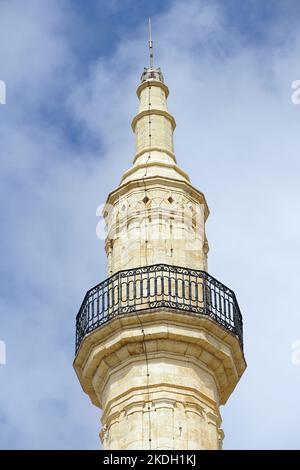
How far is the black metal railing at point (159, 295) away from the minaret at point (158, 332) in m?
0.02

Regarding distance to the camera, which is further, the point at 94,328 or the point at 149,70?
the point at 149,70

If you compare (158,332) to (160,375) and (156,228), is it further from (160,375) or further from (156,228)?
(156,228)

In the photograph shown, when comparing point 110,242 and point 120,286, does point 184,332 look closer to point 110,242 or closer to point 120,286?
point 120,286

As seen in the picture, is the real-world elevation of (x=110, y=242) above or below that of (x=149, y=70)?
below

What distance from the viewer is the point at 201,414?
1862 cm

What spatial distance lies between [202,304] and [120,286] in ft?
4.28

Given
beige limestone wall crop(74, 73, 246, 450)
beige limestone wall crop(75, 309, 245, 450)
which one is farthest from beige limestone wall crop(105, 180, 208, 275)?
beige limestone wall crop(75, 309, 245, 450)

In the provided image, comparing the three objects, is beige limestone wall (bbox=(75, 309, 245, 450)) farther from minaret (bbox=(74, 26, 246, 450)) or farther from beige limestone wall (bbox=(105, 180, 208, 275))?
beige limestone wall (bbox=(105, 180, 208, 275))

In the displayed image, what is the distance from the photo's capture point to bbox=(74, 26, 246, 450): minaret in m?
18.4

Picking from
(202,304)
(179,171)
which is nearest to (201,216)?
(179,171)

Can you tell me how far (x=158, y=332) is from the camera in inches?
740

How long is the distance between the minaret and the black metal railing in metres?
0.02
